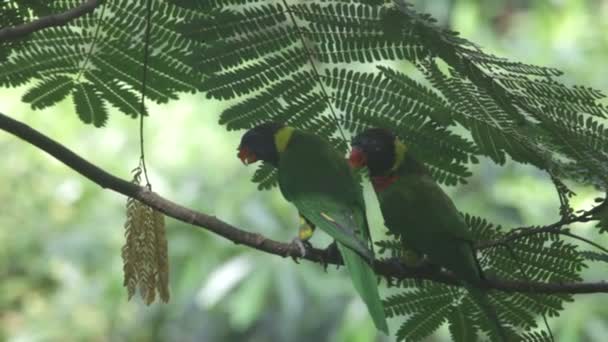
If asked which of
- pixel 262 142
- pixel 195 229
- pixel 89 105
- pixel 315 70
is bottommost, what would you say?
pixel 195 229

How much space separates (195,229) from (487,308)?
2557mm

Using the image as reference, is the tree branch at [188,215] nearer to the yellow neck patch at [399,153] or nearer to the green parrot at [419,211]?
the green parrot at [419,211]

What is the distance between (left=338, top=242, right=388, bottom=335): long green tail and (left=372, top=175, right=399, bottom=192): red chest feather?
18 cm

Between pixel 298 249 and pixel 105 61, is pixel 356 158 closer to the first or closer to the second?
pixel 298 249

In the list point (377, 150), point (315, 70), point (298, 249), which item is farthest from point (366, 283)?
point (315, 70)

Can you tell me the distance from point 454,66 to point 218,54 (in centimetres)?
38

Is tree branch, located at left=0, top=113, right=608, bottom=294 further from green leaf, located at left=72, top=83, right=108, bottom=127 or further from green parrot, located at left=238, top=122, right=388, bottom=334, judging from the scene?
green leaf, located at left=72, top=83, right=108, bottom=127

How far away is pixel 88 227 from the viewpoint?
149 inches

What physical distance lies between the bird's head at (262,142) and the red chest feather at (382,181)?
0.16m

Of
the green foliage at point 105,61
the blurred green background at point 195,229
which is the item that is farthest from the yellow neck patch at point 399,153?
the blurred green background at point 195,229

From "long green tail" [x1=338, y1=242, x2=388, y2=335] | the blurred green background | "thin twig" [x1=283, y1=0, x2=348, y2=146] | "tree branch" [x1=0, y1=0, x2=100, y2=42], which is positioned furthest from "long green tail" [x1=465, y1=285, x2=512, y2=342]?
the blurred green background

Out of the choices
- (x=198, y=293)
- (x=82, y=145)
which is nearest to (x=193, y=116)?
(x=82, y=145)

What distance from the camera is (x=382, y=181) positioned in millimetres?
1403

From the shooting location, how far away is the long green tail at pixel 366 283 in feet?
3.64
